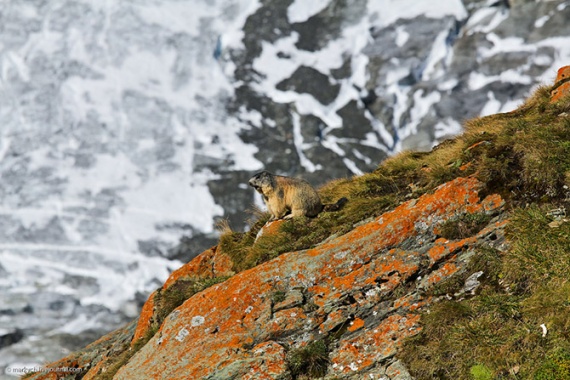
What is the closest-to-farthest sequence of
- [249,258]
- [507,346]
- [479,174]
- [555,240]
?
[507,346] < [555,240] < [479,174] < [249,258]

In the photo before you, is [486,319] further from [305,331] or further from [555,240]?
[305,331]

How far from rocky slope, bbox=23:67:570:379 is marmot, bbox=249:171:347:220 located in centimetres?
220

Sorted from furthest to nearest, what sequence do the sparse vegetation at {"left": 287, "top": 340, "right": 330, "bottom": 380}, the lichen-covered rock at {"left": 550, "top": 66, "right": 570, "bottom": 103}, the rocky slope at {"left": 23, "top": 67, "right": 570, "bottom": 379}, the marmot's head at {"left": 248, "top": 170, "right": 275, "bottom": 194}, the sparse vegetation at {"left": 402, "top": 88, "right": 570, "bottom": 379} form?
the marmot's head at {"left": 248, "top": 170, "right": 275, "bottom": 194} → the lichen-covered rock at {"left": 550, "top": 66, "right": 570, "bottom": 103} → the rocky slope at {"left": 23, "top": 67, "right": 570, "bottom": 379} → the sparse vegetation at {"left": 287, "top": 340, "right": 330, "bottom": 380} → the sparse vegetation at {"left": 402, "top": 88, "right": 570, "bottom": 379}

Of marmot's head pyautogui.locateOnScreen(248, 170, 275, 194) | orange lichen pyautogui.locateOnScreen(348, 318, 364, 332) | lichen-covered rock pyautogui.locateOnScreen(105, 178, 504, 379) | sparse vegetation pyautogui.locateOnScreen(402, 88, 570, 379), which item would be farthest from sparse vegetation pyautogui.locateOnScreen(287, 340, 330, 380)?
marmot's head pyautogui.locateOnScreen(248, 170, 275, 194)

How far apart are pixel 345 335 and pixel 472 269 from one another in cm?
239

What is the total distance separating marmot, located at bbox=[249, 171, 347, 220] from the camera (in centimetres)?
1478

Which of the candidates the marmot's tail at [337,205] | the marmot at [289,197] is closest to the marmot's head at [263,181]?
the marmot at [289,197]

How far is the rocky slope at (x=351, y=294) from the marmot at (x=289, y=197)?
2.20 meters

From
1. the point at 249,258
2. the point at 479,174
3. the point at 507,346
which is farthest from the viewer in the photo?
the point at 249,258

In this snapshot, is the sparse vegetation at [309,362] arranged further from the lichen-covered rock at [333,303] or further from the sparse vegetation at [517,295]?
the sparse vegetation at [517,295]

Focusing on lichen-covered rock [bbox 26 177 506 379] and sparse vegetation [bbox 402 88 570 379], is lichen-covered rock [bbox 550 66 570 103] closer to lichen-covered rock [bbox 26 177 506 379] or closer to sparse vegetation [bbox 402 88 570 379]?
sparse vegetation [bbox 402 88 570 379]

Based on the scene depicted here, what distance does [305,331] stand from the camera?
10.8 m

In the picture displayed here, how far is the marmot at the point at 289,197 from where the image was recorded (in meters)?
14.8

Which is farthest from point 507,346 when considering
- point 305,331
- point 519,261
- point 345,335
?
point 305,331
